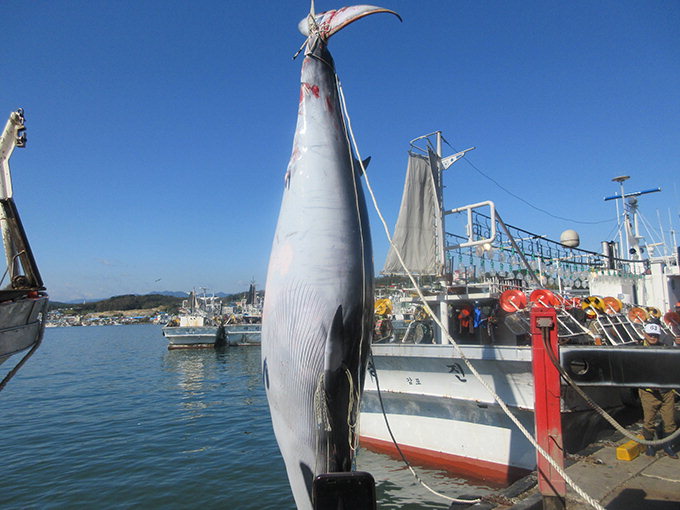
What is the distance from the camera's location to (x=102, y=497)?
8.10 m

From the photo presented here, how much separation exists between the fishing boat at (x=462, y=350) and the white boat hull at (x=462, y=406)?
19 millimetres

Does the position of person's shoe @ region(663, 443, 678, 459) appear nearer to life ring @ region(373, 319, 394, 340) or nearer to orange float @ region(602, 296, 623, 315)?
orange float @ region(602, 296, 623, 315)

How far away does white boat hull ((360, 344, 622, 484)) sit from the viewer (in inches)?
309

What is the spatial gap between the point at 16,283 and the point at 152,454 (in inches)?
275

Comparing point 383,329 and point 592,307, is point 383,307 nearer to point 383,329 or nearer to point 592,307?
point 383,329

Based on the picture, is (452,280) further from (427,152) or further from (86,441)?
(86,441)

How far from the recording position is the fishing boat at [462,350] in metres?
8.02

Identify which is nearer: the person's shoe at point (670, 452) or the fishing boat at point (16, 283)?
the fishing boat at point (16, 283)

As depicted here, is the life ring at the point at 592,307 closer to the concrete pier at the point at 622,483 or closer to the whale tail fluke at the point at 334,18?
the concrete pier at the point at 622,483

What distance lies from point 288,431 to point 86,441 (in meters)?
11.8

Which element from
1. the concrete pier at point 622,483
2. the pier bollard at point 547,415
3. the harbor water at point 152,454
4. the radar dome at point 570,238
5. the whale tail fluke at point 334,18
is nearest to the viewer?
the whale tail fluke at point 334,18

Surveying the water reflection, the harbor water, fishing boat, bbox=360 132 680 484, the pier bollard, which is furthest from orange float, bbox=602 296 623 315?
the water reflection

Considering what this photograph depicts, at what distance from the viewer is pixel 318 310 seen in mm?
2377

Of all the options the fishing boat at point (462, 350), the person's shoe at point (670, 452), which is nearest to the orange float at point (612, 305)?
the fishing boat at point (462, 350)
